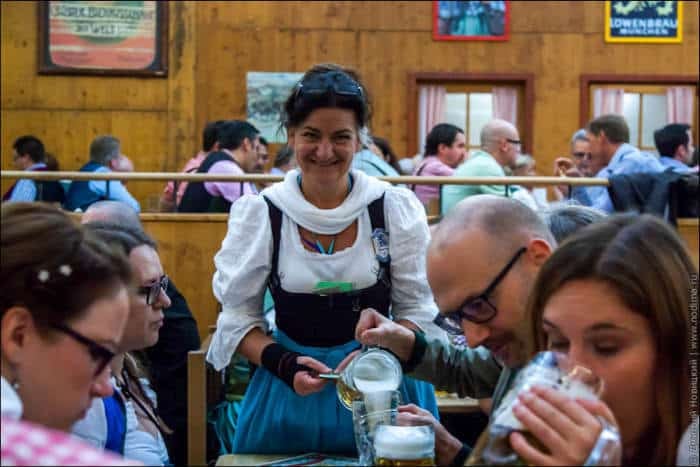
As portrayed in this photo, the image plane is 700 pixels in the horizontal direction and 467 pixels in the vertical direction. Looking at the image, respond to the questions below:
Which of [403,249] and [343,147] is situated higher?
[343,147]

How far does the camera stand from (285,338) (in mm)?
2447

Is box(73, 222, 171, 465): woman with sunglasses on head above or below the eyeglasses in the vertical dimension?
below

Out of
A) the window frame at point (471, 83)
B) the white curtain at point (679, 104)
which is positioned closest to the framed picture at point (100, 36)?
the window frame at point (471, 83)

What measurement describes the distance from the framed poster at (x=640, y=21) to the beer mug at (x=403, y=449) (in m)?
9.64

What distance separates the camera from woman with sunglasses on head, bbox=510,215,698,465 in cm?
128

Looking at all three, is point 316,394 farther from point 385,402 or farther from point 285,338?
point 385,402

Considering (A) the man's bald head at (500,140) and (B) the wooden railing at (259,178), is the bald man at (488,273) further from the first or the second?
(A) the man's bald head at (500,140)

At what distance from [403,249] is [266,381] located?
45 centimetres

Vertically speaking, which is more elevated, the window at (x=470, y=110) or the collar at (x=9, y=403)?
the window at (x=470, y=110)

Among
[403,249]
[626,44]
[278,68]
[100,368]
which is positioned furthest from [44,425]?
[626,44]

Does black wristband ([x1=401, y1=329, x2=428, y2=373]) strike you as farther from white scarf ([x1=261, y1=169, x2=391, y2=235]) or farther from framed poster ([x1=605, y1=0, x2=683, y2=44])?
framed poster ([x1=605, y1=0, x2=683, y2=44])

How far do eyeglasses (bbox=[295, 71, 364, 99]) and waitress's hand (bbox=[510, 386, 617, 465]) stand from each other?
5.03 ft

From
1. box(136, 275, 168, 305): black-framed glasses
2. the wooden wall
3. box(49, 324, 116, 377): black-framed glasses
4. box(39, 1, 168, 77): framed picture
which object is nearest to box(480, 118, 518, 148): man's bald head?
box(136, 275, 168, 305): black-framed glasses

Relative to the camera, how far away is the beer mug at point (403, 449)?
1418 millimetres
